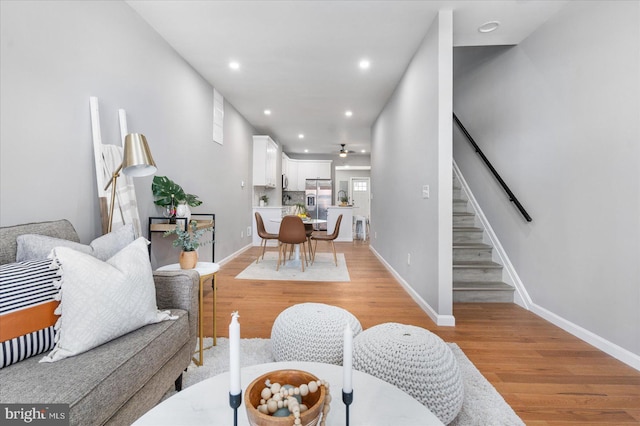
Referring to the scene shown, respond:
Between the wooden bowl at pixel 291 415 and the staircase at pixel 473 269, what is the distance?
2.80 m

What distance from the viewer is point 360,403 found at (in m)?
0.82

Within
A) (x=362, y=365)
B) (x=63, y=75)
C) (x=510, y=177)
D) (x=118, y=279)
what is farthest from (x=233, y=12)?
(x=510, y=177)

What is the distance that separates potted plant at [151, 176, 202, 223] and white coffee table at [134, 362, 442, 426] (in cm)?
222

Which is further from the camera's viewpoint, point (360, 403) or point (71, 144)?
point (71, 144)

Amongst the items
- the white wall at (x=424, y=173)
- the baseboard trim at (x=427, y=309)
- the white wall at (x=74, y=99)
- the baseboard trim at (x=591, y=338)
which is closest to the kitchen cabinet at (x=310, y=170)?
the white wall at (x=424, y=173)

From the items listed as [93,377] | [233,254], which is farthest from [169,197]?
[233,254]

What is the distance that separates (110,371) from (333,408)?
0.76m

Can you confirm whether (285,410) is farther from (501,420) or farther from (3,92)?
(3,92)

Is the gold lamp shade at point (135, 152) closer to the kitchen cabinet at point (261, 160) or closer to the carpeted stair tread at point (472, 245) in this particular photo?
the carpeted stair tread at point (472, 245)

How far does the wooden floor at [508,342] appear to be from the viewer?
149 cm

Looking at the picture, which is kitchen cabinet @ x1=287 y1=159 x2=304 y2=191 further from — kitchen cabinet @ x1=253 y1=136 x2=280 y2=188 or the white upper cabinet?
kitchen cabinet @ x1=253 y1=136 x2=280 y2=188

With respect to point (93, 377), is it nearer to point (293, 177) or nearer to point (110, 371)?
point (110, 371)

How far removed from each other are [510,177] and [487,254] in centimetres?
94

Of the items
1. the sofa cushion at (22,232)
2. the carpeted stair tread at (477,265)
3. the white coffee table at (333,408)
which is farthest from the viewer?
the carpeted stair tread at (477,265)
